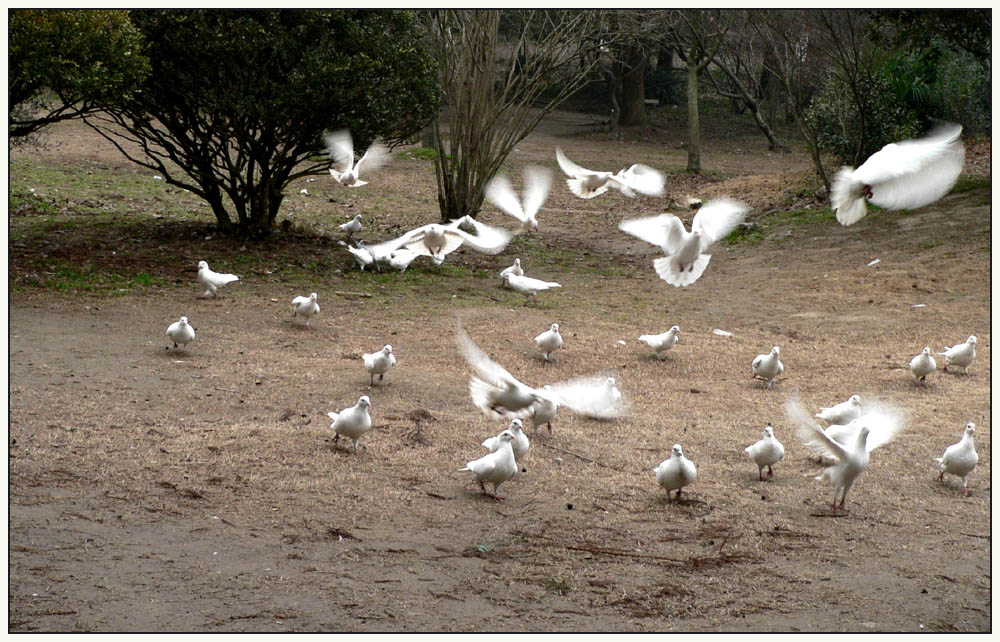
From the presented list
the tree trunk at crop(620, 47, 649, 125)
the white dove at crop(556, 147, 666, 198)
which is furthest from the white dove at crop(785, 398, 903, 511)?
the tree trunk at crop(620, 47, 649, 125)

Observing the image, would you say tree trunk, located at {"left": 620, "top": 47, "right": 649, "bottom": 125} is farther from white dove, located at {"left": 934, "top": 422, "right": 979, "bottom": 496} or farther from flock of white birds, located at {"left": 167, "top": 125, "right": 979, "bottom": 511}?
white dove, located at {"left": 934, "top": 422, "right": 979, "bottom": 496}

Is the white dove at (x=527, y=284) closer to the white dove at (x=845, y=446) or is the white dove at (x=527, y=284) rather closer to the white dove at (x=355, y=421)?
the white dove at (x=355, y=421)

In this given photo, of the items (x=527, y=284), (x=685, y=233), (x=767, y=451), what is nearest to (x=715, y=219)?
(x=685, y=233)

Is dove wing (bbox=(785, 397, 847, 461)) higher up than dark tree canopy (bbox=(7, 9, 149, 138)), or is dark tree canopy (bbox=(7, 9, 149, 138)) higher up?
dark tree canopy (bbox=(7, 9, 149, 138))

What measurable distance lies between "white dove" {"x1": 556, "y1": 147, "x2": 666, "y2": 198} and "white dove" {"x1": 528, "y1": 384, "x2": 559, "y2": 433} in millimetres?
2405

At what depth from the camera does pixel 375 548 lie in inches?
200

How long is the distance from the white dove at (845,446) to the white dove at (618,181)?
3148 millimetres

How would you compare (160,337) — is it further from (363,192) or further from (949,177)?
(363,192)

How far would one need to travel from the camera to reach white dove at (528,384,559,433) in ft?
20.2

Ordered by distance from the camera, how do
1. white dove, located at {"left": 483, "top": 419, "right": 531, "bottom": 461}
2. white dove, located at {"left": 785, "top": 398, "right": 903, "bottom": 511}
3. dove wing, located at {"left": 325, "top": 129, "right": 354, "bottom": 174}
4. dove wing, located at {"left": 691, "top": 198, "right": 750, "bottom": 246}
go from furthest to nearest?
dove wing, located at {"left": 325, "top": 129, "right": 354, "bottom": 174} < dove wing, located at {"left": 691, "top": 198, "right": 750, "bottom": 246} < white dove, located at {"left": 483, "top": 419, "right": 531, "bottom": 461} < white dove, located at {"left": 785, "top": 398, "right": 903, "bottom": 511}

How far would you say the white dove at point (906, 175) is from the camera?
186 inches

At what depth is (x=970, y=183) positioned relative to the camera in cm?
1664

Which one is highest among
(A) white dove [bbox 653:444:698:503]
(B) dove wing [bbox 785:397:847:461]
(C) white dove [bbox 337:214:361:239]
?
(B) dove wing [bbox 785:397:847:461]

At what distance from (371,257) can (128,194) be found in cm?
643
